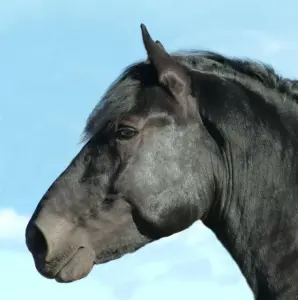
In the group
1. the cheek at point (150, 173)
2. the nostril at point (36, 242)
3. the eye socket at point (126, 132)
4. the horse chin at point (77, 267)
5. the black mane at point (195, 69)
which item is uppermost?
the black mane at point (195, 69)

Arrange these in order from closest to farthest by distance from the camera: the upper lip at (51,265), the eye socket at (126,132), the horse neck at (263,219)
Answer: the horse neck at (263,219), the upper lip at (51,265), the eye socket at (126,132)

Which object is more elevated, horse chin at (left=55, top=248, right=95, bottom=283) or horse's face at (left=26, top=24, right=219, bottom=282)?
horse's face at (left=26, top=24, right=219, bottom=282)

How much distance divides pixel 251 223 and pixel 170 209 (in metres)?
0.63

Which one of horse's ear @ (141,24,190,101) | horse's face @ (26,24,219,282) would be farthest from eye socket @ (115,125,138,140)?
horse's ear @ (141,24,190,101)

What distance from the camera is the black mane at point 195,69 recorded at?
6230mm

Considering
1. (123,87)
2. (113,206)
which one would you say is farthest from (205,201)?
(123,87)

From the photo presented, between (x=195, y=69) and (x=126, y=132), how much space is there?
2.75 ft

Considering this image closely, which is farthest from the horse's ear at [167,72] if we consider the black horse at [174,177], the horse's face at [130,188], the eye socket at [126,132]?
the eye socket at [126,132]

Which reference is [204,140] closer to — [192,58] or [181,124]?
[181,124]

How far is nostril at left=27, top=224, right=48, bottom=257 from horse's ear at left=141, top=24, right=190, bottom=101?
153 centimetres

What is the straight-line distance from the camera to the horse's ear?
6273 millimetres

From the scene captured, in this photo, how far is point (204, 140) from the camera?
6.16 metres

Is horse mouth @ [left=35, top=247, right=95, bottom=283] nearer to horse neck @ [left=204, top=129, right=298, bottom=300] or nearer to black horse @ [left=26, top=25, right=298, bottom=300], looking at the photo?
black horse @ [left=26, top=25, right=298, bottom=300]

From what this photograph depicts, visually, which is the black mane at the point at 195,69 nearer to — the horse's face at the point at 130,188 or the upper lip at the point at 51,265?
the horse's face at the point at 130,188
